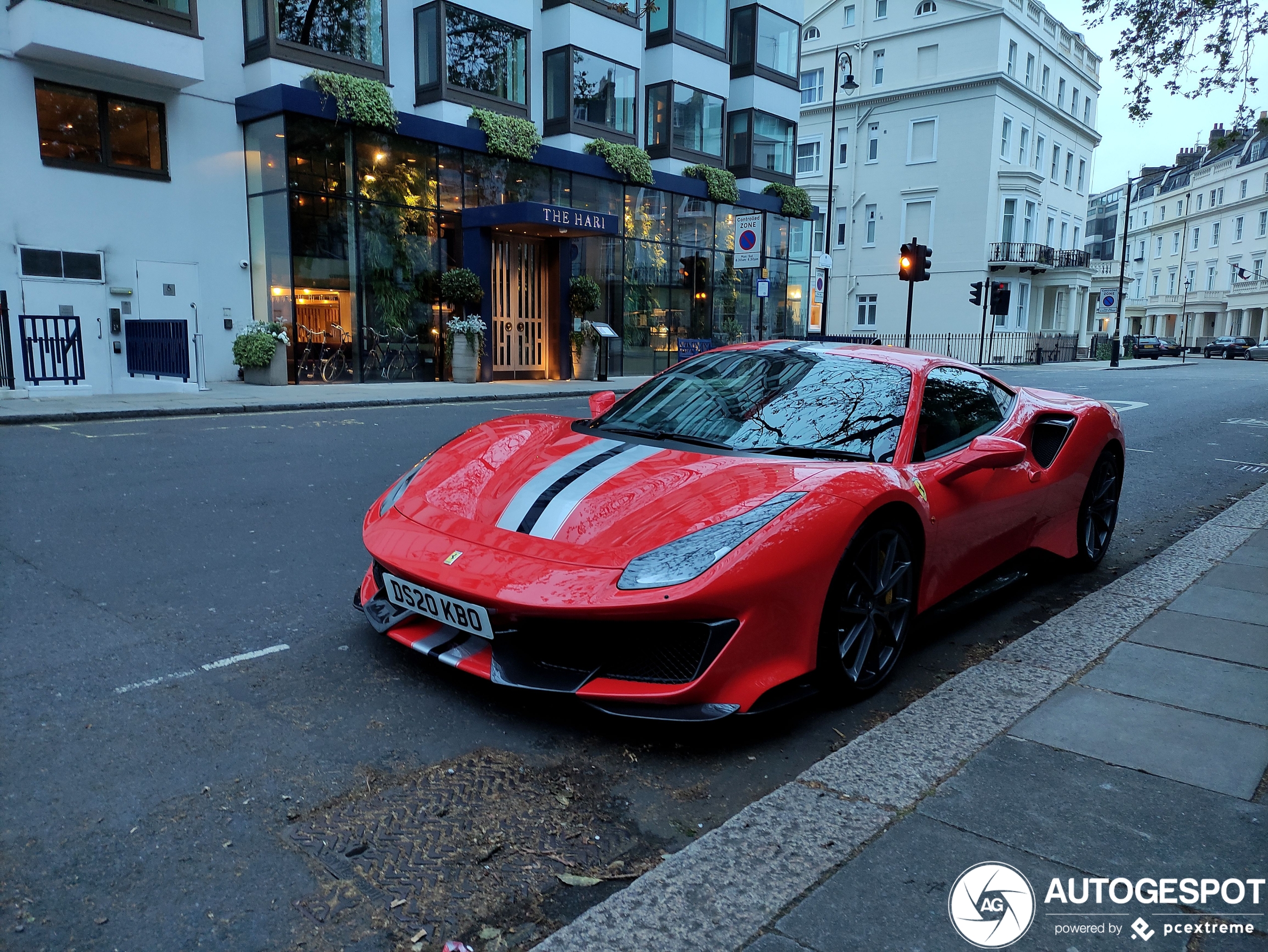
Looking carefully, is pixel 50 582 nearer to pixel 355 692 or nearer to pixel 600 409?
pixel 355 692

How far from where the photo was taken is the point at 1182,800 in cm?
260

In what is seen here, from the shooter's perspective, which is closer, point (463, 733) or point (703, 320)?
point (463, 733)

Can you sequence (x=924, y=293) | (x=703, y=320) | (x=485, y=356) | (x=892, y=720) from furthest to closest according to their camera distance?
(x=924, y=293) → (x=703, y=320) → (x=485, y=356) → (x=892, y=720)

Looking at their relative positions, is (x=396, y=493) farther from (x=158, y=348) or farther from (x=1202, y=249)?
(x=1202, y=249)

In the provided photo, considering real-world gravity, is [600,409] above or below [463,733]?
above

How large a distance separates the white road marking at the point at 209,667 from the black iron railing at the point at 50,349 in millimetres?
13452

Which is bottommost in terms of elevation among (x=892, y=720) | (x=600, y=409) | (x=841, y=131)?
(x=892, y=720)

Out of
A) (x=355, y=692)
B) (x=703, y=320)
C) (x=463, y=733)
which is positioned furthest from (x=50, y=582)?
(x=703, y=320)

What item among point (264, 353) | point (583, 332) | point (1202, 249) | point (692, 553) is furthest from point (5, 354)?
point (1202, 249)

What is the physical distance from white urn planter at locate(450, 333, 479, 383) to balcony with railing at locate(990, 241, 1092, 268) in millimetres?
31418

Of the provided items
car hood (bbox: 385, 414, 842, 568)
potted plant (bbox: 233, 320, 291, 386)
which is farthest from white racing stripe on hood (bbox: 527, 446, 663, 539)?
potted plant (bbox: 233, 320, 291, 386)

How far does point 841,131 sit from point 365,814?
4919cm

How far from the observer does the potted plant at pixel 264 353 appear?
57.0 ft

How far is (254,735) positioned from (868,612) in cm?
218
